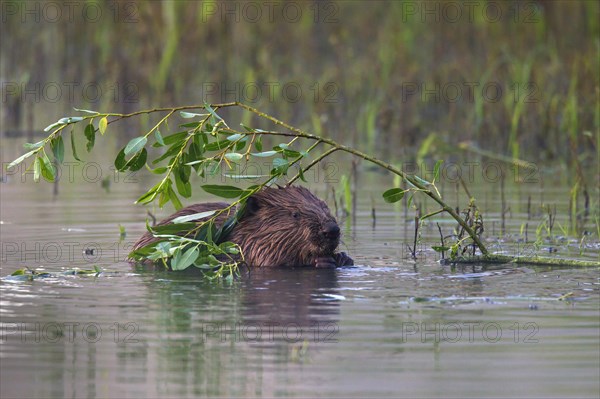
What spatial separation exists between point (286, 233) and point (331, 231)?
313 mm

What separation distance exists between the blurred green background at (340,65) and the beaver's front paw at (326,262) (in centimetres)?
542

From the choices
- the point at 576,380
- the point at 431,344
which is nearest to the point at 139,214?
the point at 431,344

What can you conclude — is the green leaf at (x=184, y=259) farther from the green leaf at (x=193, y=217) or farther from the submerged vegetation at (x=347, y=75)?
the submerged vegetation at (x=347, y=75)

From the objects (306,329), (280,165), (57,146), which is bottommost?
(306,329)

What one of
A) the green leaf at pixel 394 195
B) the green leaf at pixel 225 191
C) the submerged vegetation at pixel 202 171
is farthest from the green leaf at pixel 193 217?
the green leaf at pixel 394 195

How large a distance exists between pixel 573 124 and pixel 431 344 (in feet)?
21.3

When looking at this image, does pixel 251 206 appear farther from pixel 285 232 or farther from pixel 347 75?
pixel 347 75

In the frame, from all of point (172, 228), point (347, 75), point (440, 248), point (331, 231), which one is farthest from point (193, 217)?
point (347, 75)

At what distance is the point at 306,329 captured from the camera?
5461 mm

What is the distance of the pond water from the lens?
4570 millimetres

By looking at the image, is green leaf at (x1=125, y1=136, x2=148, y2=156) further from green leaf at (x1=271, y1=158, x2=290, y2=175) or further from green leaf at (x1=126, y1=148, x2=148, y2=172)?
green leaf at (x1=271, y1=158, x2=290, y2=175)

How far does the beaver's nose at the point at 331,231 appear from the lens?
23.4 ft

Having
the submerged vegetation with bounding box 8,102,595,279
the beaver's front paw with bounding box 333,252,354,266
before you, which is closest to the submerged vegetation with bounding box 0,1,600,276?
the beaver's front paw with bounding box 333,252,354,266

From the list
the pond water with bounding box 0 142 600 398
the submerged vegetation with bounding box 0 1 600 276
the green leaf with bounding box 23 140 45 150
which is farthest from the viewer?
the submerged vegetation with bounding box 0 1 600 276
